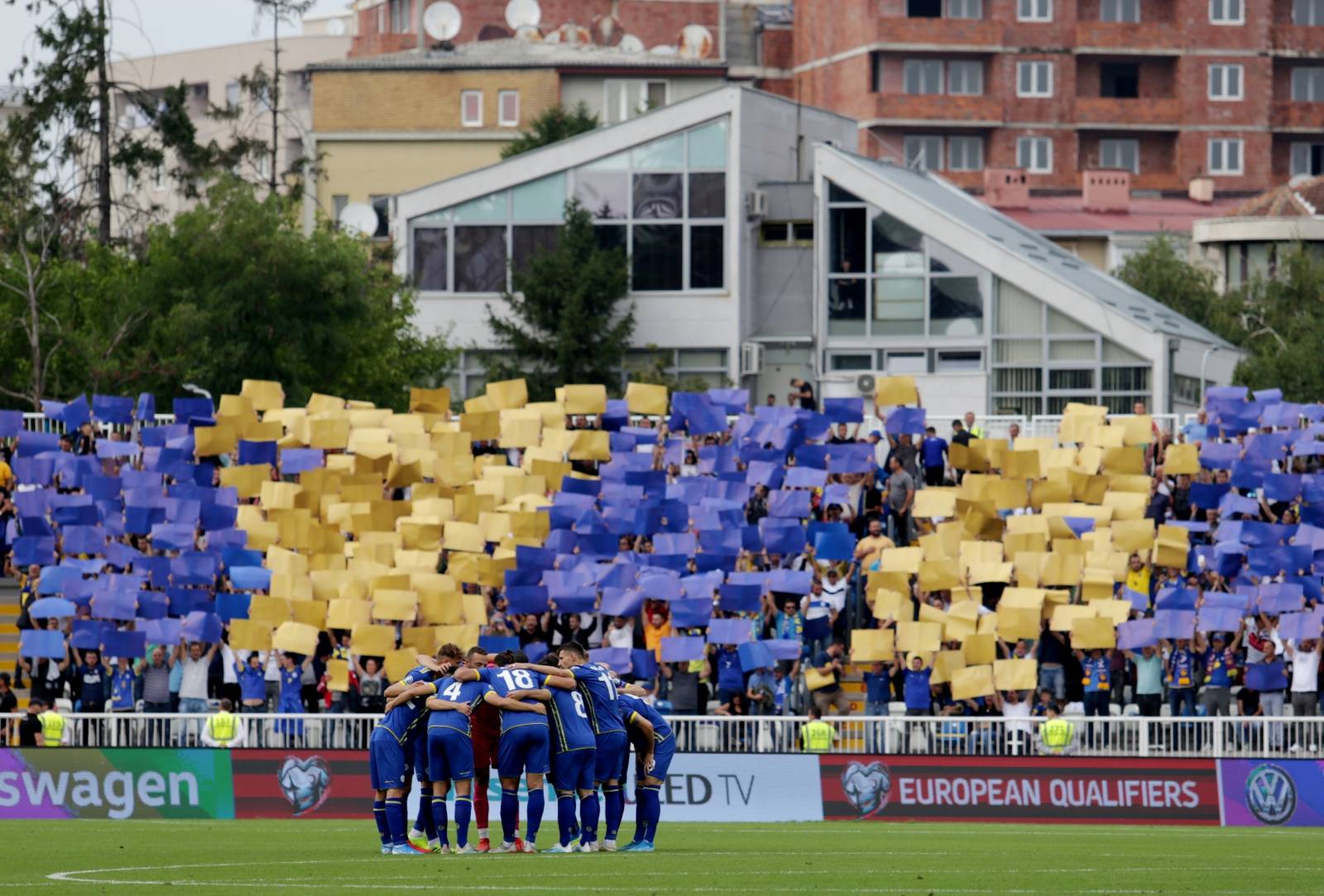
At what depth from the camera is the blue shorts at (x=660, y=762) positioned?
1834 centimetres

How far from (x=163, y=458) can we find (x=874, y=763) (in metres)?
12.0

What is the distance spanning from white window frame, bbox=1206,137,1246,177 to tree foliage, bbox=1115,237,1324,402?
68.8ft

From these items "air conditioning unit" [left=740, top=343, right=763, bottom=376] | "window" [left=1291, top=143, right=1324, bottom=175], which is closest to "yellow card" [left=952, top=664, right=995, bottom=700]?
"air conditioning unit" [left=740, top=343, right=763, bottom=376]

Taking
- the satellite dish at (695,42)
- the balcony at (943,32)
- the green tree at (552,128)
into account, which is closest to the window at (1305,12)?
the balcony at (943,32)

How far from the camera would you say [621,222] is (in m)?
48.8

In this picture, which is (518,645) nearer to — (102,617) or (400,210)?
(102,617)

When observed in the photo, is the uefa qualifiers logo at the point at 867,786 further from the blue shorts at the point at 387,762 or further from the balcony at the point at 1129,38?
the balcony at the point at 1129,38

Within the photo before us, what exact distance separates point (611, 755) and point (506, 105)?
61327 mm

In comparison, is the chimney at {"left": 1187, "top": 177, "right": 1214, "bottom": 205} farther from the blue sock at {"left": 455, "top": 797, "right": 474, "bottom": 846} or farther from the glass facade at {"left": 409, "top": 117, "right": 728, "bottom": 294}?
the blue sock at {"left": 455, "top": 797, "right": 474, "bottom": 846}

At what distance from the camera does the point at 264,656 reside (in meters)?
29.1

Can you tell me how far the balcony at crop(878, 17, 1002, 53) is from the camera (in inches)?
3536

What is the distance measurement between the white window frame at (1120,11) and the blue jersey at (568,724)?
77.6 meters

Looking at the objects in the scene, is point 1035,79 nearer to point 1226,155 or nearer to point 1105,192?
point 1226,155

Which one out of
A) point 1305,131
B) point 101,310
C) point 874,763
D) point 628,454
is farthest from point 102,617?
point 1305,131
